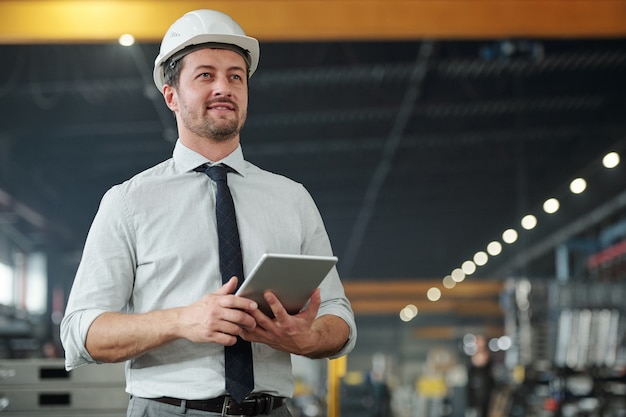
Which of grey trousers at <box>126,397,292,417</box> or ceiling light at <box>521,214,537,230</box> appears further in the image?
ceiling light at <box>521,214,537,230</box>

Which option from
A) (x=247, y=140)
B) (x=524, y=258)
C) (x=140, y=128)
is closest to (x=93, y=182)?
(x=140, y=128)

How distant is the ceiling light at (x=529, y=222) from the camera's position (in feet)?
37.6

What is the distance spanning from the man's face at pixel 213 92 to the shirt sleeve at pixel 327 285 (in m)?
0.22

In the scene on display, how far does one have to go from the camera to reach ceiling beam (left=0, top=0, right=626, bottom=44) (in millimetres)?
6988

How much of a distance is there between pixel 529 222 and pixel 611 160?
3.69 ft

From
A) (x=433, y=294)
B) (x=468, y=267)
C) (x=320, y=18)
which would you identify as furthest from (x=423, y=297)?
(x=320, y=18)

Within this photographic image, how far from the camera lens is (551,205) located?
38.0 ft

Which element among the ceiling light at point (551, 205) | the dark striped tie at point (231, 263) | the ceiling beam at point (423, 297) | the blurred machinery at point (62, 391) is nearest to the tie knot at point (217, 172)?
the dark striped tie at point (231, 263)

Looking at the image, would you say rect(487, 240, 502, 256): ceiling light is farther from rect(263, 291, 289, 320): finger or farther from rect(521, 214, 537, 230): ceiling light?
rect(263, 291, 289, 320): finger

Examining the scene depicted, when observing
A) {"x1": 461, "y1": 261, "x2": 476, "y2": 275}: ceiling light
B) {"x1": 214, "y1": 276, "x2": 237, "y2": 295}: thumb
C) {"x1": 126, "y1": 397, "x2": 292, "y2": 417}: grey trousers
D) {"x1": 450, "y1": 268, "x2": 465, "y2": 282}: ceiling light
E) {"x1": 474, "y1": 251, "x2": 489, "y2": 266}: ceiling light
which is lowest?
{"x1": 126, "y1": 397, "x2": 292, "y2": 417}: grey trousers

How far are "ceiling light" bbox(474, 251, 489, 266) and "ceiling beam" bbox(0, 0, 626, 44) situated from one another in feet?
14.6

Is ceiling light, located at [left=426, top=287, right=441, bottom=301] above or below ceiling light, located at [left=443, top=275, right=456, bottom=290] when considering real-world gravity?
below

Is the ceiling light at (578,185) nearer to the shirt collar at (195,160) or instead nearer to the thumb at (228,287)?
the shirt collar at (195,160)

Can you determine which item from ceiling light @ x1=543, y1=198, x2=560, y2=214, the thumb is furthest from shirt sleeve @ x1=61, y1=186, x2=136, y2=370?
ceiling light @ x1=543, y1=198, x2=560, y2=214
